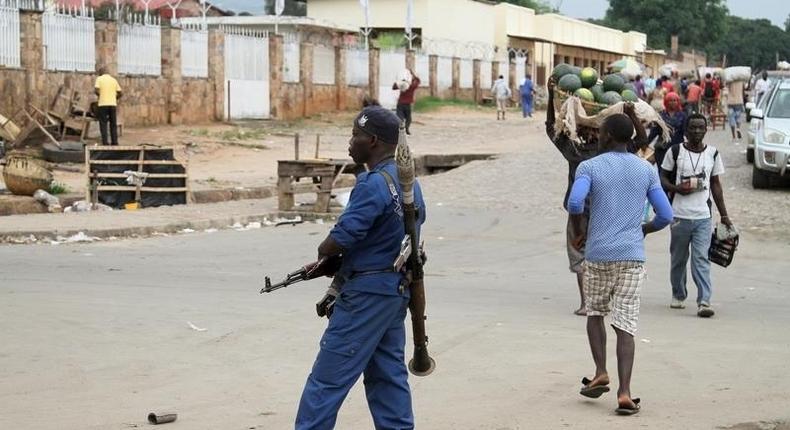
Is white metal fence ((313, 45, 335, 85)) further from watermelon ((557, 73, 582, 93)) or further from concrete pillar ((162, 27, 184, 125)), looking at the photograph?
watermelon ((557, 73, 582, 93))

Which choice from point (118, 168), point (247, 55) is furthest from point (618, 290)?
point (247, 55)

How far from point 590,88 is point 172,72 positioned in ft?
77.0

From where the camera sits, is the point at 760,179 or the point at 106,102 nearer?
the point at 760,179

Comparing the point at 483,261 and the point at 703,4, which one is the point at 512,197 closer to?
the point at 483,261

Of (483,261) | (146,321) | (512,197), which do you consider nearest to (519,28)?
(512,197)

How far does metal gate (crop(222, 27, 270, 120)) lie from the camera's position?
118 ft

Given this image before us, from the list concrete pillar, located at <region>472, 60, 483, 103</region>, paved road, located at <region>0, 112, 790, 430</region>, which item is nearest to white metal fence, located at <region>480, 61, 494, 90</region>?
concrete pillar, located at <region>472, 60, 483, 103</region>

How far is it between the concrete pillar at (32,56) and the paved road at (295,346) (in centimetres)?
1337

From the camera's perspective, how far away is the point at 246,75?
36.8 m

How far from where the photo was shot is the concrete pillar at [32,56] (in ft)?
87.8

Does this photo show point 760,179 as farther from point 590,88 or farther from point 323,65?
point 323,65

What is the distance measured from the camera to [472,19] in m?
60.4

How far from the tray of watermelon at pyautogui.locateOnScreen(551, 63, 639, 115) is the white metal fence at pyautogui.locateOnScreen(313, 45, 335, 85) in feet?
101

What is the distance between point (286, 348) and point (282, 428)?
2.16m
